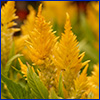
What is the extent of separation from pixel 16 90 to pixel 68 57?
244 millimetres

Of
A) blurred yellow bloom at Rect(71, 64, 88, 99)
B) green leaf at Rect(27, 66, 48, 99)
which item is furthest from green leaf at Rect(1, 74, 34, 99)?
blurred yellow bloom at Rect(71, 64, 88, 99)

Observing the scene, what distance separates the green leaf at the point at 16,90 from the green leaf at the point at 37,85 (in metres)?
0.08

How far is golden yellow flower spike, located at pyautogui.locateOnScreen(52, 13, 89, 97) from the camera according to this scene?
82 cm

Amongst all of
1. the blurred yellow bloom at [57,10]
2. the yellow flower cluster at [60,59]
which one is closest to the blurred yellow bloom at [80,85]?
the yellow flower cluster at [60,59]

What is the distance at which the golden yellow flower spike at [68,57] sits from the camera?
82cm

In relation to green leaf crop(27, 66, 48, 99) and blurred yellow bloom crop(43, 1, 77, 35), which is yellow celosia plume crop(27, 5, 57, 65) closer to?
green leaf crop(27, 66, 48, 99)

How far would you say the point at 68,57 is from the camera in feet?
2.74

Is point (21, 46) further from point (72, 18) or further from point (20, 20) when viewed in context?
point (20, 20)

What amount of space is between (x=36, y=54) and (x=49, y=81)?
0.30ft

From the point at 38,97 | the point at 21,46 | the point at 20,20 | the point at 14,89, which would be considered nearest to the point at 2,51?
the point at 21,46

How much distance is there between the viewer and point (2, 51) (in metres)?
1.20

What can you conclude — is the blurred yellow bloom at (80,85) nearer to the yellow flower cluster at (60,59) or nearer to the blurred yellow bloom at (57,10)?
the yellow flower cluster at (60,59)

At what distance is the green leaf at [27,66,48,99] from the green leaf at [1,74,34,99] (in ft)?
0.25

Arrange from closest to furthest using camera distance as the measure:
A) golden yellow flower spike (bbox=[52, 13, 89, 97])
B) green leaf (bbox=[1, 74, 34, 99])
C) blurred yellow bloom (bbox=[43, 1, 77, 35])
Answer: golden yellow flower spike (bbox=[52, 13, 89, 97]), green leaf (bbox=[1, 74, 34, 99]), blurred yellow bloom (bbox=[43, 1, 77, 35])
